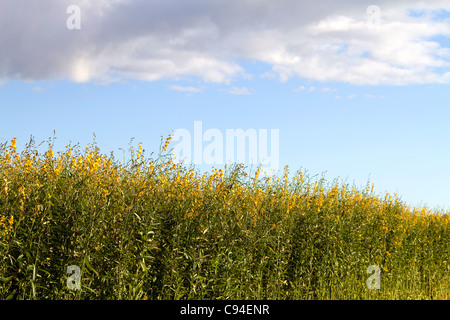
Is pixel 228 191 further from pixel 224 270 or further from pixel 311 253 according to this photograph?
pixel 311 253

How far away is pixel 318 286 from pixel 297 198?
2.01m

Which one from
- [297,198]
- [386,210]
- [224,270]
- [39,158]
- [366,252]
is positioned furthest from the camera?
[386,210]

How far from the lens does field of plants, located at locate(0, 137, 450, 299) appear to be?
6.15 m

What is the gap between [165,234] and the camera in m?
6.95

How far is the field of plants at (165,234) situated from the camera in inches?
242

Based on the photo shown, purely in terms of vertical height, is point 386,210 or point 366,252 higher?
point 386,210

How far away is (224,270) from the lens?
23.1ft

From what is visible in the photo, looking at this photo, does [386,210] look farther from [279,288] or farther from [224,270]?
[224,270]

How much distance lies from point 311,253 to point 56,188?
4.41 meters
